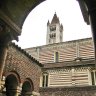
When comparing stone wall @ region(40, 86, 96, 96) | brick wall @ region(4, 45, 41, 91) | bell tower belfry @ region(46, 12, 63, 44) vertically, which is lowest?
stone wall @ region(40, 86, 96, 96)

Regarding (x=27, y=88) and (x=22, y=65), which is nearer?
(x=22, y=65)

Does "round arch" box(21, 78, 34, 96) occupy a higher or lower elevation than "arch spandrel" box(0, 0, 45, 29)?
lower

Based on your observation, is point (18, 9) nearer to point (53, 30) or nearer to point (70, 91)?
point (70, 91)

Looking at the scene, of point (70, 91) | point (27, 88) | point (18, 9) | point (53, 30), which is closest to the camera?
point (18, 9)

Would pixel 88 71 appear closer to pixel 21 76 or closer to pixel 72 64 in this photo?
pixel 72 64

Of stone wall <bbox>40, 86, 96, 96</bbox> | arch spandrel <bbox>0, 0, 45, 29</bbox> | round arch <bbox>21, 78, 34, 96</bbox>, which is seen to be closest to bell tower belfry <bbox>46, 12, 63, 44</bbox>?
stone wall <bbox>40, 86, 96, 96</bbox>

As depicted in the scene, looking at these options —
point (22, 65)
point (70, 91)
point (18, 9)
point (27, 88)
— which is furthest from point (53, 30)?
point (18, 9)

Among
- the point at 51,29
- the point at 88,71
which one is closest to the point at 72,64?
the point at 88,71

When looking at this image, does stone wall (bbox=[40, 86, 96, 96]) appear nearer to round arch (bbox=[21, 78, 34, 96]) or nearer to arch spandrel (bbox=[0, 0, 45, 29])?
round arch (bbox=[21, 78, 34, 96])

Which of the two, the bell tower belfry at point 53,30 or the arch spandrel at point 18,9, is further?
the bell tower belfry at point 53,30

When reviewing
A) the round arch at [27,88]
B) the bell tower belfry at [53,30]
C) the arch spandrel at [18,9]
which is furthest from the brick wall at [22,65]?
the bell tower belfry at [53,30]

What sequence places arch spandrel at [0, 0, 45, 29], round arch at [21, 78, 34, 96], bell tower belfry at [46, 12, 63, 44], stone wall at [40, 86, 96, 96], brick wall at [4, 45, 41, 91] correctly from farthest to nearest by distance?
bell tower belfry at [46, 12, 63, 44]
stone wall at [40, 86, 96, 96]
round arch at [21, 78, 34, 96]
brick wall at [4, 45, 41, 91]
arch spandrel at [0, 0, 45, 29]

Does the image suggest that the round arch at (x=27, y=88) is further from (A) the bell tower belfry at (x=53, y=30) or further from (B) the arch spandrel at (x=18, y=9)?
(A) the bell tower belfry at (x=53, y=30)

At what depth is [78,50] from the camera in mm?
27594
